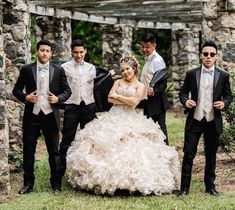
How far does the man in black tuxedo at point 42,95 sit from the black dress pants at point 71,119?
0.47 metres

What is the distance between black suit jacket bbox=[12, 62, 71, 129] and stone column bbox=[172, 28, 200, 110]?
9995 millimetres

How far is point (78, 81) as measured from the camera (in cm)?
726

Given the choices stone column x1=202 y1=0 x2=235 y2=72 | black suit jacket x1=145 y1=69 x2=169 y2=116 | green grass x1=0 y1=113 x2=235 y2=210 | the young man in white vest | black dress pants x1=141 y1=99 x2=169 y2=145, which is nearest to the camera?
green grass x1=0 y1=113 x2=235 y2=210

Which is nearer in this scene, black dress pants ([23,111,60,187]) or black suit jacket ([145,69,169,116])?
black dress pants ([23,111,60,187])

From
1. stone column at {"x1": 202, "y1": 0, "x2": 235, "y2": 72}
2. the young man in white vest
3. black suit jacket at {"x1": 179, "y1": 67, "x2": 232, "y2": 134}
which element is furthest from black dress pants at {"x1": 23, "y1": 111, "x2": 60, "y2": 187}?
stone column at {"x1": 202, "y1": 0, "x2": 235, "y2": 72}

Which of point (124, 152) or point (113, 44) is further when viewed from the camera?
point (113, 44)

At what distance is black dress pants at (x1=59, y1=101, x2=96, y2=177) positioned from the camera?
7.30 m

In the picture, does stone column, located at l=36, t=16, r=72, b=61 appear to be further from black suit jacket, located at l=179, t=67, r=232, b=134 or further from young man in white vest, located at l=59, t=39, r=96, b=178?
black suit jacket, located at l=179, t=67, r=232, b=134

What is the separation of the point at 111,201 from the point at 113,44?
373 inches

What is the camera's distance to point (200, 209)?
20.1 feet

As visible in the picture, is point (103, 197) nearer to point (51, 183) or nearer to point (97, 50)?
point (51, 183)

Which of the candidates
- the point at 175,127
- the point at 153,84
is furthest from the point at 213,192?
the point at 175,127

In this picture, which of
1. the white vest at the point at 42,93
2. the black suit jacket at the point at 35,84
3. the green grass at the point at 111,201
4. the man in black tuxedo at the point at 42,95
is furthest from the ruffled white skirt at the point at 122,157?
the white vest at the point at 42,93

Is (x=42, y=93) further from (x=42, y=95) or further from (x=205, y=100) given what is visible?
(x=205, y=100)
